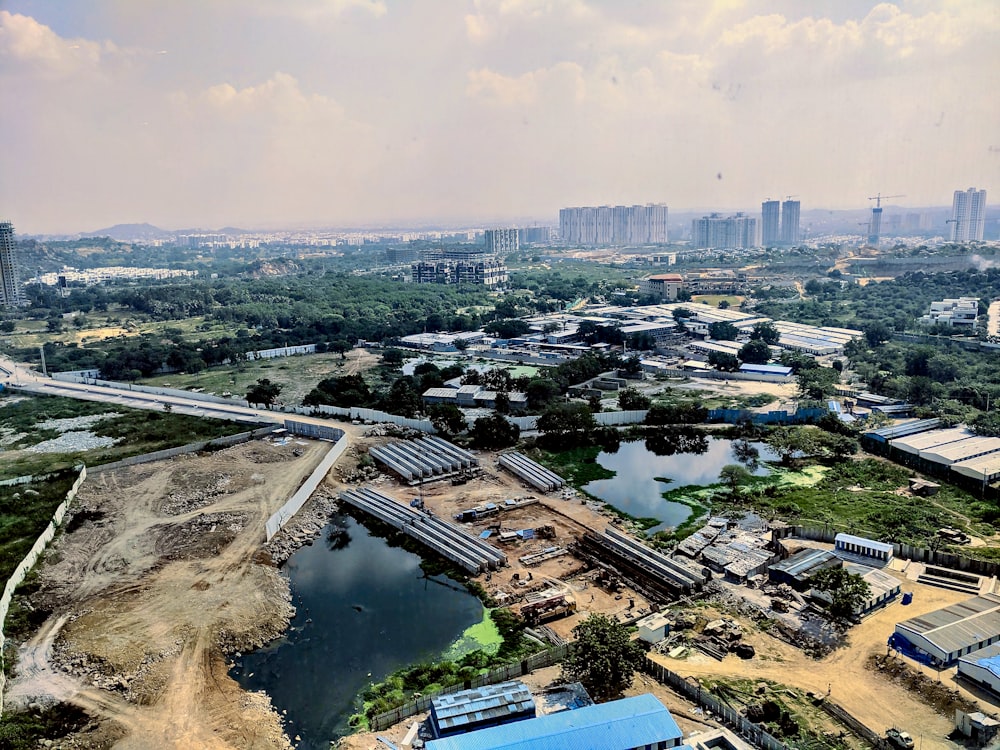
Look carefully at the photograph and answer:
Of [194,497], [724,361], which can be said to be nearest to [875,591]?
[194,497]

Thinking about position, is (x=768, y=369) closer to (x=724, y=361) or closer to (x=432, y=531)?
(x=724, y=361)

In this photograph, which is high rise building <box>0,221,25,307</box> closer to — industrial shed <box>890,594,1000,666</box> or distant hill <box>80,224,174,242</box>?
industrial shed <box>890,594,1000,666</box>

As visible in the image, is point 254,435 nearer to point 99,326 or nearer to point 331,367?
point 331,367

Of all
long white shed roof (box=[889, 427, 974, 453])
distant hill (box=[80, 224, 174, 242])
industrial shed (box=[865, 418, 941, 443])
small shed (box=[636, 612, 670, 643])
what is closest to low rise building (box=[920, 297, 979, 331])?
industrial shed (box=[865, 418, 941, 443])

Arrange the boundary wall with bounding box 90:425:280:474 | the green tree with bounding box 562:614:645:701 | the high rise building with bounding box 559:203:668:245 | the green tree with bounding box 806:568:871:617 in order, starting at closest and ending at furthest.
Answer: the green tree with bounding box 562:614:645:701 < the green tree with bounding box 806:568:871:617 < the boundary wall with bounding box 90:425:280:474 < the high rise building with bounding box 559:203:668:245

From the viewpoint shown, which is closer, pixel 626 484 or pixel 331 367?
pixel 626 484

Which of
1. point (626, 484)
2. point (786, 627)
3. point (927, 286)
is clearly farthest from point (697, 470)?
point (927, 286)

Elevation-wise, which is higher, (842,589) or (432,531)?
(842,589)
